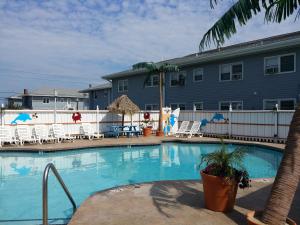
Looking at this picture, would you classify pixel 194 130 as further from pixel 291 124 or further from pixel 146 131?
pixel 291 124

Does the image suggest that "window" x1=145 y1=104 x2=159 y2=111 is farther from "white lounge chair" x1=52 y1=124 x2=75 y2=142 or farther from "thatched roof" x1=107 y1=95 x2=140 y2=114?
"white lounge chair" x1=52 y1=124 x2=75 y2=142

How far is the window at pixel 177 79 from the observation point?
78.3 feet

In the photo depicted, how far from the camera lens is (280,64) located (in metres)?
18.0

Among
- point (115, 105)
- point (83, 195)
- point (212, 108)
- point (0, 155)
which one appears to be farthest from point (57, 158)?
point (212, 108)

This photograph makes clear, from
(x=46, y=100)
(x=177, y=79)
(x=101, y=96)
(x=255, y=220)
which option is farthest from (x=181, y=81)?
(x=46, y=100)

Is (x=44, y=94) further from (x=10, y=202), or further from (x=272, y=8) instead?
(x=272, y=8)

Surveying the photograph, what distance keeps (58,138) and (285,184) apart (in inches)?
562

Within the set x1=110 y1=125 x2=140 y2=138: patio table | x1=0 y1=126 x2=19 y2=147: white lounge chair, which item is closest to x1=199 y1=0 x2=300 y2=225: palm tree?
x1=0 y1=126 x2=19 y2=147: white lounge chair

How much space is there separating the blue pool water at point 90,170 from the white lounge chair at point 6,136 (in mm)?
1461

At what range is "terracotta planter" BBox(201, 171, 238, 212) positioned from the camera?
16.3 feet

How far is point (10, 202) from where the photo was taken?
7555mm

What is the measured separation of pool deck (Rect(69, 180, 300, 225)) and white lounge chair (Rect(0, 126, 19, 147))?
10.5m

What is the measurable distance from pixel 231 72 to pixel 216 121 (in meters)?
3.57

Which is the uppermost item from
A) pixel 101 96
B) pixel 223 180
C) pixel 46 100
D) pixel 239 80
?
pixel 239 80
